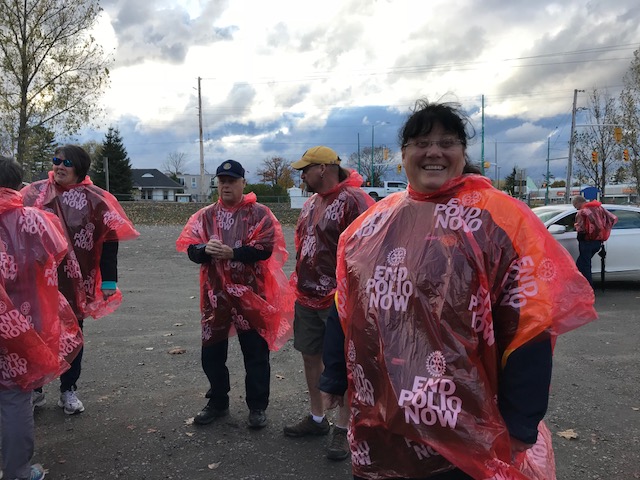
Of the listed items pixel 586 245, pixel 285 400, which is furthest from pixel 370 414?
pixel 586 245

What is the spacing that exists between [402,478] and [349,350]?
0.46 meters

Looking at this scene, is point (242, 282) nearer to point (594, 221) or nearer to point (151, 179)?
point (594, 221)

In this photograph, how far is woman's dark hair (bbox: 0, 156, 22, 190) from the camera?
2908 millimetres

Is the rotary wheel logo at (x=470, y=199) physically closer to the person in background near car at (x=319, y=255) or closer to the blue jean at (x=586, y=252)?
the person in background near car at (x=319, y=255)

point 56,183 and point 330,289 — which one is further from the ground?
point 56,183

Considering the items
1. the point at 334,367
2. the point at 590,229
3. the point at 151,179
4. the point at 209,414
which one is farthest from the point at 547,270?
the point at 151,179

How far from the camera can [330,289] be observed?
350 cm

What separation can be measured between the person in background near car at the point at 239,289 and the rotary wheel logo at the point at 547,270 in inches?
93.1

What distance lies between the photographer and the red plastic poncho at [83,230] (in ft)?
12.6

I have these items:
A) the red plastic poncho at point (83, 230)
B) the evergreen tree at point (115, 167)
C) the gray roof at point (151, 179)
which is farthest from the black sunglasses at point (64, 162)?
the gray roof at point (151, 179)

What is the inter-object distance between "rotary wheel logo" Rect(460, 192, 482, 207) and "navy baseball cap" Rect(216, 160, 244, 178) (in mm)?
2326

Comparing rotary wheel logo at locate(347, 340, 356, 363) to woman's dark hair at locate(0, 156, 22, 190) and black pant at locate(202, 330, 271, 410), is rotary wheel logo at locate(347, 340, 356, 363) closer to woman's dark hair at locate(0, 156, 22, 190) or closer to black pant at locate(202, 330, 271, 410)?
black pant at locate(202, 330, 271, 410)

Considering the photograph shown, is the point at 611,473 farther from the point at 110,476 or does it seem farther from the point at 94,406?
the point at 94,406

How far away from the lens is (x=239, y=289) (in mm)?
3717
